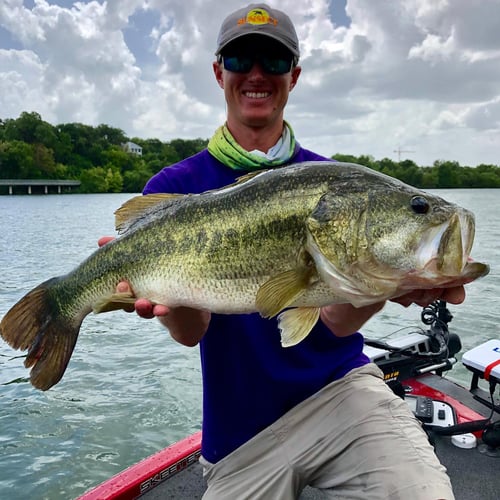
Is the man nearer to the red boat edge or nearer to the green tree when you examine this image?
the red boat edge

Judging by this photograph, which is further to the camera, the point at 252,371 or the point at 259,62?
the point at 259,62

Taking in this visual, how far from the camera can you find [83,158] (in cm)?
10088

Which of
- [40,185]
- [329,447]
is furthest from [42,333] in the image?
[40,185]

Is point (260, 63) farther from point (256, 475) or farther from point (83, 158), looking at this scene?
point (83, 158)

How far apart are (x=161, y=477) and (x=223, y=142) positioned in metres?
2.58

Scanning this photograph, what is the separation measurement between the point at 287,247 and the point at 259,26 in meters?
1.57

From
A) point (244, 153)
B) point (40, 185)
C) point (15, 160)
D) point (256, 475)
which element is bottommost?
point (256, 475)

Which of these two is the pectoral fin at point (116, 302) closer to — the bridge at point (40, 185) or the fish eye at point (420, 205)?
the fish eye at point (420, 205)

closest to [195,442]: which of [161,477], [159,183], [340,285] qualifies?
[161,477]

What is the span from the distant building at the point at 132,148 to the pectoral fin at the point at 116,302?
10796 centimetres

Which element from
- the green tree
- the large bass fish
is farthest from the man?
the green tree

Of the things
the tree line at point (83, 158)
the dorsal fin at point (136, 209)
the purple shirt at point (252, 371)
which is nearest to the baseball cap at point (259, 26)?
the purple shirt at point (252, 371)

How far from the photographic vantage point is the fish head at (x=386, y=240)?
204 cm

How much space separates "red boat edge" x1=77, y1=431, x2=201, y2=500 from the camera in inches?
146
